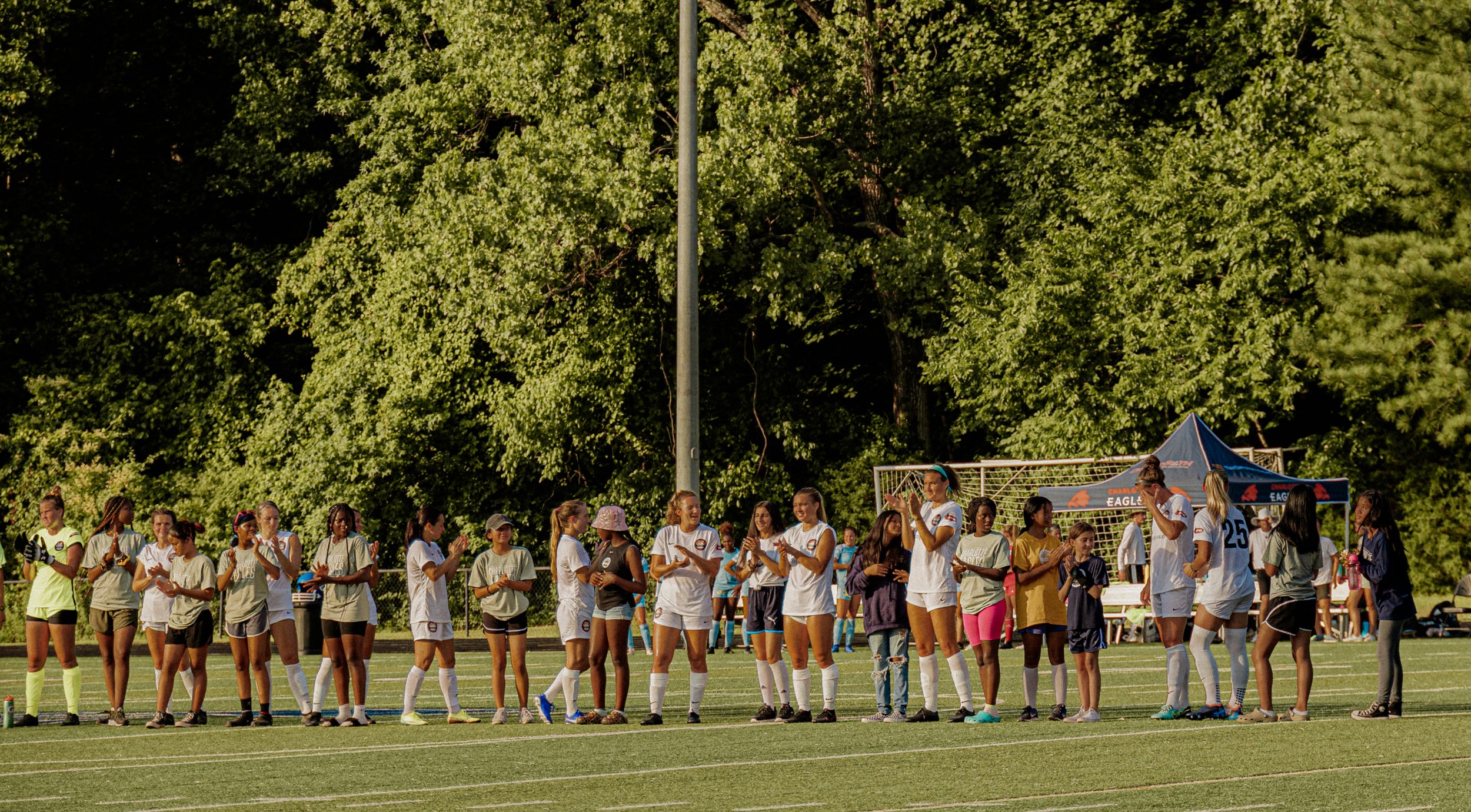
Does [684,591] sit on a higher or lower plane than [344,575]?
lower

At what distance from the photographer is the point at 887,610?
14414 millimetres

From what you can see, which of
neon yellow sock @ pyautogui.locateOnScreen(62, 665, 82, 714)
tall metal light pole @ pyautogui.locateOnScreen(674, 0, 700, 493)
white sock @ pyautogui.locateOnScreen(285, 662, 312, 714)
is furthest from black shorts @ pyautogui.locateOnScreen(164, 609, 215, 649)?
tall metal light pole @ pyautogui.locateOnScreen(674, 0, 700, 493)

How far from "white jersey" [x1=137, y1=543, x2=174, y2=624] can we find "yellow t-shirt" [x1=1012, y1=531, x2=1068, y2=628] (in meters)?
7.12

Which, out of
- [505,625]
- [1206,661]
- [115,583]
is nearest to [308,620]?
[115,583]

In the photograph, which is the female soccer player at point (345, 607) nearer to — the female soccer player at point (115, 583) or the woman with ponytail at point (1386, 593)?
the female soccer player at point (115, 583)

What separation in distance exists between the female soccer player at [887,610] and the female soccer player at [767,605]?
75 cm

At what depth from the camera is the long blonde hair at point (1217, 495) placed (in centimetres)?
1329

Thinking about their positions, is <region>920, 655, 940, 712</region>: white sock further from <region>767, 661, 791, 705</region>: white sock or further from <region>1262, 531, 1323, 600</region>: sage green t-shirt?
<region>1262, 531, 1323, 600</region>: sage green t-shirt

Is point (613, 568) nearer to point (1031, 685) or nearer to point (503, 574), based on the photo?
point (503, 574)

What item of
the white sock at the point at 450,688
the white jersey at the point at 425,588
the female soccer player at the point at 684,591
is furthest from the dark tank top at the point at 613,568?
the white sock at the point at 450,688

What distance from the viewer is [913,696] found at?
1702 cm

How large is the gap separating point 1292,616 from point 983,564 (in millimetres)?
2322

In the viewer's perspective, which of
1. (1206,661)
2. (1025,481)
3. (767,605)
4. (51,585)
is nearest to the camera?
(1206,661)

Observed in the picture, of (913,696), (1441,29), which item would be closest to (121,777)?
(913,696)
